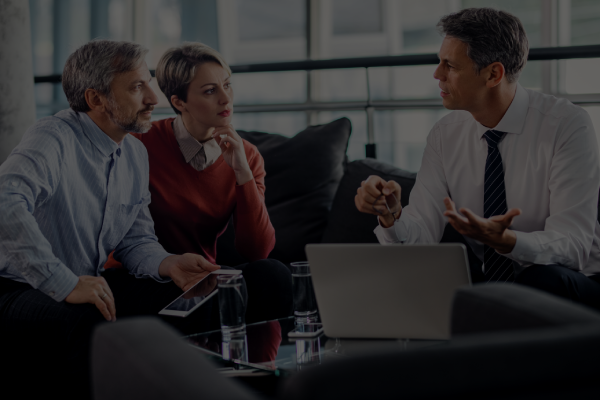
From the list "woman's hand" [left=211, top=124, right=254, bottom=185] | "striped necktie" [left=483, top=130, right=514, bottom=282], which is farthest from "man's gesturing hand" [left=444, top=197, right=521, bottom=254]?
"woman's hand" [left=211, top=124, right=254, bottom=185]

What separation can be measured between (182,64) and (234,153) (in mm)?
341

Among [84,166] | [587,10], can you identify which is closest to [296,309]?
[84,166]

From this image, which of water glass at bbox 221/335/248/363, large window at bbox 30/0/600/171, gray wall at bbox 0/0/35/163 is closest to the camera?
water glass at bbox 221/335/248/363

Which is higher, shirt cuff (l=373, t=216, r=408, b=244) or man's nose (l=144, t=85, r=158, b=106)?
man's nose (l=144, t=85, r=158, b=106)

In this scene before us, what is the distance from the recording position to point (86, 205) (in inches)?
65.9

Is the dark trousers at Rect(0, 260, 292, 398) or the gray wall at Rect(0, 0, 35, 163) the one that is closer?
the dark trousers at Rect(0, 260, 292, 398)

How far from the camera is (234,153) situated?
189 cm

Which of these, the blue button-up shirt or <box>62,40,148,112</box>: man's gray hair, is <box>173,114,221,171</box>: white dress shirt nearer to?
the blue button-up shirt

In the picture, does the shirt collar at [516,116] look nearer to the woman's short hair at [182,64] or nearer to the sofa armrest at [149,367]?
the woman's short hair at [182,64]

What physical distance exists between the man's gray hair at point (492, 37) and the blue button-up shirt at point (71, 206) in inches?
40.4

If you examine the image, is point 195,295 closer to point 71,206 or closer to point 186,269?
point 186,269

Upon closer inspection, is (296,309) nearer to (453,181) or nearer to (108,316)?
(108,316)

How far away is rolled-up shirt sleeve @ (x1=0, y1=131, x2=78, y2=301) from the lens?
56.1 inches

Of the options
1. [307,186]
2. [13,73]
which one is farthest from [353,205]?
[13,73]
